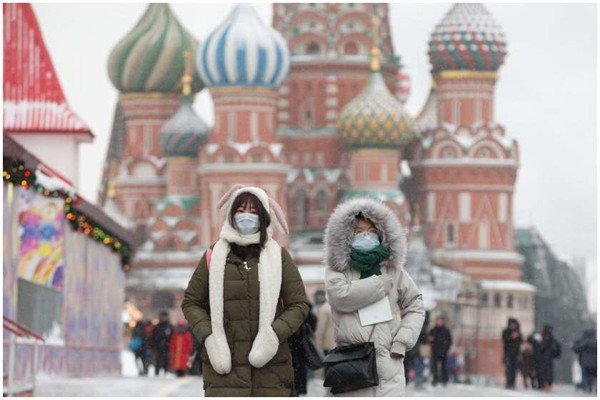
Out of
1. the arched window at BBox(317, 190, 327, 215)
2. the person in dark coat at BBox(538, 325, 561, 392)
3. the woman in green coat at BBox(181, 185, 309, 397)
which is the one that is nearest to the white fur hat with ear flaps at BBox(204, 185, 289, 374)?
the woman in green coat at BBox(181, 185, 309, 397)

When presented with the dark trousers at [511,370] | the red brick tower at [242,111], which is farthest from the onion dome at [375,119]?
the dark trousers at [511,370]

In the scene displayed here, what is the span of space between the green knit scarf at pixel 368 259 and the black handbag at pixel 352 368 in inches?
12.1

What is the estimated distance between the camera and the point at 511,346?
92.0 feet

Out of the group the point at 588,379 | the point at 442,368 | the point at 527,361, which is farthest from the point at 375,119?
the point at 442,368

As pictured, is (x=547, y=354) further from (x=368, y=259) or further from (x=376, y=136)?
(x=376, y=136)

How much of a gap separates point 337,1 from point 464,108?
211 inches

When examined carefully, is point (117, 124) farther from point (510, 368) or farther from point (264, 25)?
point (510, 368)

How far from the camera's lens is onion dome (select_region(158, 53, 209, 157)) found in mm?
80875

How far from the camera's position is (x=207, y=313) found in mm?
10383

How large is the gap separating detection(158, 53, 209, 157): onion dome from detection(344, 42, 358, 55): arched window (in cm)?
540

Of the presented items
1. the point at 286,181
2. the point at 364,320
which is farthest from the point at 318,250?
the point at 364,320

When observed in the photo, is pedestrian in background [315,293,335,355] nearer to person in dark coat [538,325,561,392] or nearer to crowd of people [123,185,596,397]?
crowd of people [123,185,596,397]

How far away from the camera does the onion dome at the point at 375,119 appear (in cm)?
7869

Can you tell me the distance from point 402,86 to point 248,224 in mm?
76221
